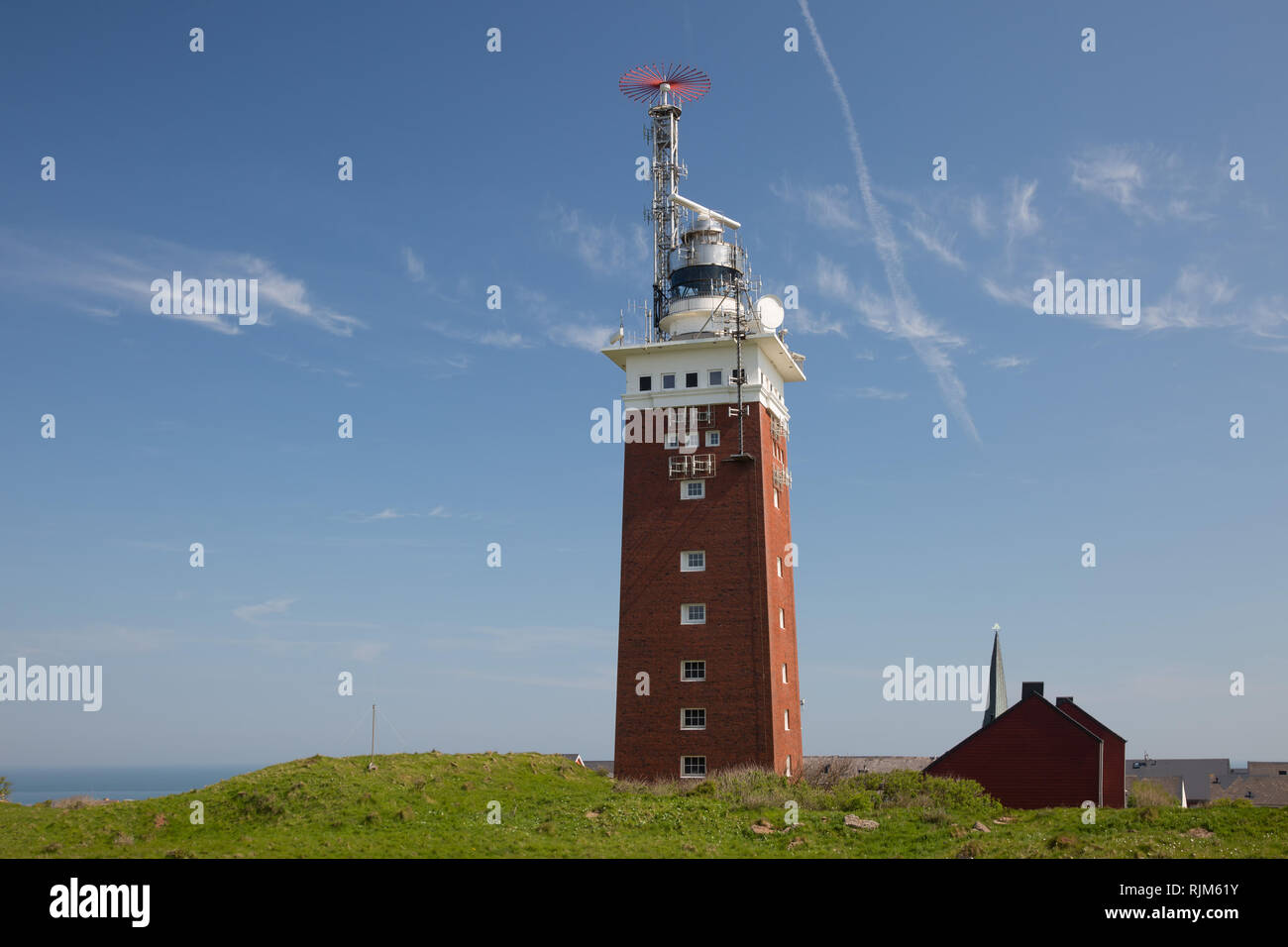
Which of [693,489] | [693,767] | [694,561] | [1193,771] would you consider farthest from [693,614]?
[1193,771]

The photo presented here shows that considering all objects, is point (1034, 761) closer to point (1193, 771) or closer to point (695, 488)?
point (695, 488)

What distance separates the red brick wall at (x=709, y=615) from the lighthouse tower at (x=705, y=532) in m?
0.06

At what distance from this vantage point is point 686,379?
53.4m

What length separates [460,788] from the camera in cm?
4812

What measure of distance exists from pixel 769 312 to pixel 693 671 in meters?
17.5

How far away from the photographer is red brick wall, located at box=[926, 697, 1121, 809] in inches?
1916

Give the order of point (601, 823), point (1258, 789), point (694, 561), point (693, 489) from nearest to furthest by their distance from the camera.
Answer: point (601, 823) < point (694, 561) < point (693, 489) < point (1258, 789)

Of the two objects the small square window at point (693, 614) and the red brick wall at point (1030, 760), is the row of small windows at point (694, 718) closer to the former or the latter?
the small square window at point (693, 614)

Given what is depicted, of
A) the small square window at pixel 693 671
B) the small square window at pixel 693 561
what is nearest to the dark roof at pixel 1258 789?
the small square window at pixel 693 671

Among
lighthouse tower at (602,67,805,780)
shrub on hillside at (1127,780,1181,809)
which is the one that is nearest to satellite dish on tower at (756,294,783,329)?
lighthouse tower at (602,67,805,780)

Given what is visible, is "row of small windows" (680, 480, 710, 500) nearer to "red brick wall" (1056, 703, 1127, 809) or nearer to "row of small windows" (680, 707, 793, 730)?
"row of small windows" (680, 707, 793, 730)
